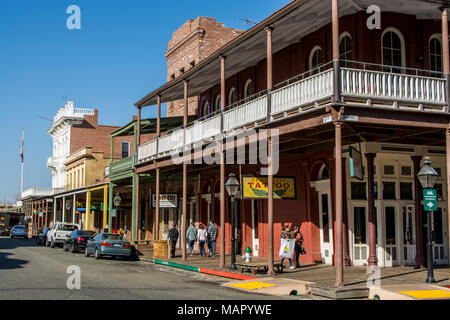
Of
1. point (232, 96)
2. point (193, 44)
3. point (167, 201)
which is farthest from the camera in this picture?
point (193, 44)

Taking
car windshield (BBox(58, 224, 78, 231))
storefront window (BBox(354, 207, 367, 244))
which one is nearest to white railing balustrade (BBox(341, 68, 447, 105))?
storefront window (BBox(354, 207, 367, 244))

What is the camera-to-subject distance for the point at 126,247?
2494 cm

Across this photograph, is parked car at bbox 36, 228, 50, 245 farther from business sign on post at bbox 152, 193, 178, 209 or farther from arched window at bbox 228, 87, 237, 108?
arched window at bbox 228, 87, 237, 108

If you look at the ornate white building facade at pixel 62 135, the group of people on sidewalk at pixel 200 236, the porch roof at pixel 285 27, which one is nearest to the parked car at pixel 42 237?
the group of people on sidewalk at pixel 200 236

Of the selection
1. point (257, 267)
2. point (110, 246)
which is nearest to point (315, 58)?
point (257, 267)

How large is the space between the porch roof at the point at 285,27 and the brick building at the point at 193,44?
27.3 feet

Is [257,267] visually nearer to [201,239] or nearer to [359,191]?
[359,191]

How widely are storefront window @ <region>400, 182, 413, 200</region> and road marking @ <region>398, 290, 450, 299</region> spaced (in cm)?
764

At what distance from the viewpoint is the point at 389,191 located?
19.1m

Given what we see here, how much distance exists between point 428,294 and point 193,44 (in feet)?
84.5

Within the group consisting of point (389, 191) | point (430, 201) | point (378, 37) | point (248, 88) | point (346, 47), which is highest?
point (248, 88)

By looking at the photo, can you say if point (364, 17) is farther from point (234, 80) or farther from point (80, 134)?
point (80, 134)

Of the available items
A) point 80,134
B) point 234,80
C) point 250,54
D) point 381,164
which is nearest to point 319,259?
point 381,164
